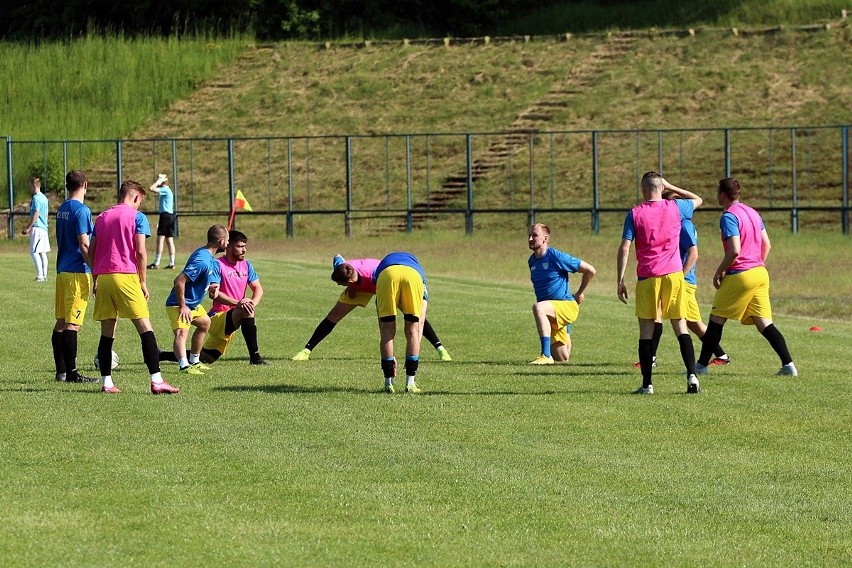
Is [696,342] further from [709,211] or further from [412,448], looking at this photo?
[709,211]

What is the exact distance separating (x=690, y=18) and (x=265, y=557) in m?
57.5

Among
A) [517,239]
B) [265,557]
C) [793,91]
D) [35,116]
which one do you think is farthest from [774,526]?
[35,116]

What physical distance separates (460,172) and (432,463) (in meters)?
40.3

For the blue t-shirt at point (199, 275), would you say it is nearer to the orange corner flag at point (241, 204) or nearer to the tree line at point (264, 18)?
the orange corner flag at point (241, 204)

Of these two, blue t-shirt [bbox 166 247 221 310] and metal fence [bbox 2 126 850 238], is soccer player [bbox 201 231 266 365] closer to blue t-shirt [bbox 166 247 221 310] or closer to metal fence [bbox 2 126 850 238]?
blue t-shirt [bbox 166 247 221 310]

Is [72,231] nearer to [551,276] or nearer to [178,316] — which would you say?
[178,316]

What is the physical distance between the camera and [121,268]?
12336mm

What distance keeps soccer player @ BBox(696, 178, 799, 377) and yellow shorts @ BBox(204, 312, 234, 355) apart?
4.61 meters

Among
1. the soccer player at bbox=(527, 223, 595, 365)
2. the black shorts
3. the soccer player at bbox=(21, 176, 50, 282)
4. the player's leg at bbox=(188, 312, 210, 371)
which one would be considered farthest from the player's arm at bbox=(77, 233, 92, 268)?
the black shorts

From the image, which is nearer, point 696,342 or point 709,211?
point 696,342

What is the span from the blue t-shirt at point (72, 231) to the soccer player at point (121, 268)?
22.7 inches

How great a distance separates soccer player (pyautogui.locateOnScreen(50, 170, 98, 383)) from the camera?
1300 cm

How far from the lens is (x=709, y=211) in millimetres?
43188

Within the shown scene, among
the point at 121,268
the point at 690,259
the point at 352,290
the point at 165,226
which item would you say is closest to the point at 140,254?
the point at 121,268
